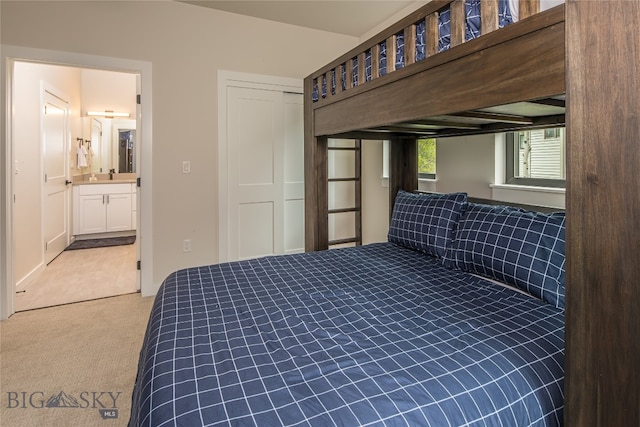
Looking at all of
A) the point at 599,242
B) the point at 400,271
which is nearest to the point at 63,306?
the point at 400,271

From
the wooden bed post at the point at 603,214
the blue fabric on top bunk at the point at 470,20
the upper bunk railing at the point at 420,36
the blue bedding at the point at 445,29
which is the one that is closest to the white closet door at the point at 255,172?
the upper bunk railing at the point at 420,36

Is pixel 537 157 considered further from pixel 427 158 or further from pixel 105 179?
pixel 105 179

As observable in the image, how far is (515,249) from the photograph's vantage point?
168cm

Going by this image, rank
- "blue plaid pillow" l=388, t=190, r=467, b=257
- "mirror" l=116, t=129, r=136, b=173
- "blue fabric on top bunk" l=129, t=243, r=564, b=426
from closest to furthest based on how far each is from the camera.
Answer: "blue fabric on top bunk" l=129, t=243, r=564, b=426
"blue plaid pillow" l=388, t=190, r=467, b=257
"mirror" l=116, t=129, r=136, b=173

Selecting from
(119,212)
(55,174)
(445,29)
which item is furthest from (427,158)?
(119,212)

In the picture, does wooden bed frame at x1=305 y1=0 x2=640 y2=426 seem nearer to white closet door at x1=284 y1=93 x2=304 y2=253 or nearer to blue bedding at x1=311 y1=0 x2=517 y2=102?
blue bedding at x1=311 y1=0 x2=517 y2=102

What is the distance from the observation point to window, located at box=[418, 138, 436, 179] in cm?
343

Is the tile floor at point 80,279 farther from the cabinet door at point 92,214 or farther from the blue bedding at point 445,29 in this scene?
the blue bedding at point 445,29

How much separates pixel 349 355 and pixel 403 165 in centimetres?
256

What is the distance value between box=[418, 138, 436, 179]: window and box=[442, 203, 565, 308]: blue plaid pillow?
4.78 feet

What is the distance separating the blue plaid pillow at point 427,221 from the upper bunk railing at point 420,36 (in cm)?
85

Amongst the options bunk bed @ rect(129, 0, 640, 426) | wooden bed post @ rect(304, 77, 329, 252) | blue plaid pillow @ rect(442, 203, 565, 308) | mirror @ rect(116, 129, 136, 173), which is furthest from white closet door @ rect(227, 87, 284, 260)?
mirror @ rect(116, 129, 136, 173)

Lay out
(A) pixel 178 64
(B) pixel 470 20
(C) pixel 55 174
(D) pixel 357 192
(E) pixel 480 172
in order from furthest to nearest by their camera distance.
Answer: (C) pixel 55 174, (D) pixel 357 192, (A) pixel 178 64, (E) pixel 480 172, (B) pixel 470 20

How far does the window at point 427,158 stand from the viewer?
343 centimetres
